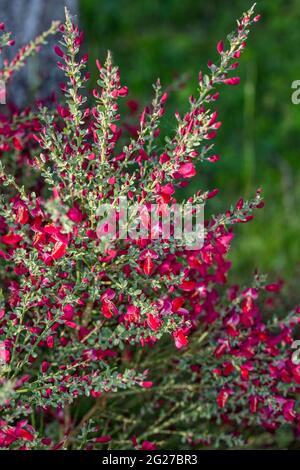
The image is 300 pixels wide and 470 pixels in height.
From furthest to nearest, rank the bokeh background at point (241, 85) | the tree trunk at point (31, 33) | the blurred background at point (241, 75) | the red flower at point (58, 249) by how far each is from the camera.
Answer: the bokeh background at point (241, 85), the blurred background at point (241, 75), the tree trunk at point (31, 33), the red flower at point (58, 249)

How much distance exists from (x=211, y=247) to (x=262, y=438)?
95 centimetres

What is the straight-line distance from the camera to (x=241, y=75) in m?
5.97

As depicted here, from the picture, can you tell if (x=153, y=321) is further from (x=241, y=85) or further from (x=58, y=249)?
(x=241, y=85)

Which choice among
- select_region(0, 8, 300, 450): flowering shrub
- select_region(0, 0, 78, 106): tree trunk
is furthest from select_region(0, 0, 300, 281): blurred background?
select_region(0, 8, 300, 450): flowering shrub

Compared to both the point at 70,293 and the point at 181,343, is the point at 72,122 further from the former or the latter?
the point at 181,343

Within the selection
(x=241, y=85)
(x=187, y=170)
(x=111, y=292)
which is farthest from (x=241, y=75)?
(x=111, y=292)

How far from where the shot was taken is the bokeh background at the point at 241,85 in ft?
15.4

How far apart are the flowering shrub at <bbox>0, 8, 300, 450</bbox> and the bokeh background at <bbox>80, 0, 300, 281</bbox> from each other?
1.51 meters

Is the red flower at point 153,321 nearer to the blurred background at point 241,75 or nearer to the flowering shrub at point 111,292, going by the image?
the flowering shrub at point 111,292

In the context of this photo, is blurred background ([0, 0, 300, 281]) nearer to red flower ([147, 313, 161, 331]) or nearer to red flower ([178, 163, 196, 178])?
red flower ([178, 163, 196, 178])

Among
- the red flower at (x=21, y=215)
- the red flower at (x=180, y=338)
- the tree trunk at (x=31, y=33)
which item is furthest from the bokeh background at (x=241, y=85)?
the red flower at (x=21, y=215)

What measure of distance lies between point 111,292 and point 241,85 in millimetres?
4006

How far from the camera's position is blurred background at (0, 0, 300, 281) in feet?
15.0
